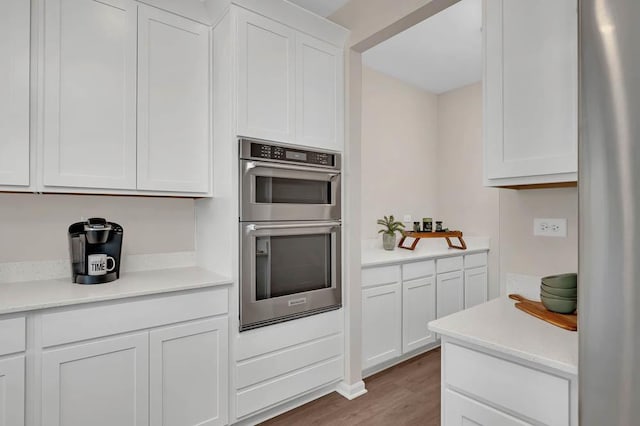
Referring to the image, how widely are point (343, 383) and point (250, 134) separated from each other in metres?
1.85

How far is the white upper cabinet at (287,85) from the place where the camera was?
2.06 m

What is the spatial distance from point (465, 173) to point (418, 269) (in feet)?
5.70

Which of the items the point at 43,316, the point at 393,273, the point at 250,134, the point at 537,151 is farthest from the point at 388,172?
the point at 43,316

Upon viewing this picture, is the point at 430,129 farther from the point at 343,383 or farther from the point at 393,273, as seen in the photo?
the point at 343,383

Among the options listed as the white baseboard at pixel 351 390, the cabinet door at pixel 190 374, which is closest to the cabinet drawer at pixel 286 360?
the cabinet door at pixel 190 374

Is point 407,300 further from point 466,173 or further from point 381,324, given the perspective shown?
point 466,173

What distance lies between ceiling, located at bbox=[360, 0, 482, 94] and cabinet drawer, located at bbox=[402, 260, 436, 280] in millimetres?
1965

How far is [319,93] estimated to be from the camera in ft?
7.80

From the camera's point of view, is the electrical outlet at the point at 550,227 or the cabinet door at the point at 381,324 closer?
the electrical outlet at the point at 550,227

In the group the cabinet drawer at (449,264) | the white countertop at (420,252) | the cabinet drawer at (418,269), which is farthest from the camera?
the cabinet drawer at (449,264)

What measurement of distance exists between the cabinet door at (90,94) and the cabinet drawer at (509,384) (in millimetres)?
1896

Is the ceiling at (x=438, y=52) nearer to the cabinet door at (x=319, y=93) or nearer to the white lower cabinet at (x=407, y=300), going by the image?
the cabinet door at (x=319, y=93)

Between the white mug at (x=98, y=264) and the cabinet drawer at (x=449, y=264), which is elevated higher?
the white mug at (x=98, y=264)

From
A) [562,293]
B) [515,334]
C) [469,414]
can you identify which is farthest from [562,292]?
[469,414]
